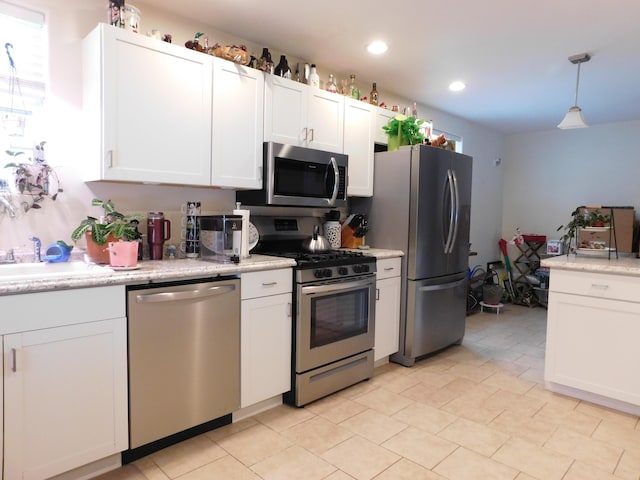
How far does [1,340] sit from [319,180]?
7.01 feet

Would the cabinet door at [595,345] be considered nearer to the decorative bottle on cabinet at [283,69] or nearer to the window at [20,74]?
the decorative bottle on cabinet at [283,69]

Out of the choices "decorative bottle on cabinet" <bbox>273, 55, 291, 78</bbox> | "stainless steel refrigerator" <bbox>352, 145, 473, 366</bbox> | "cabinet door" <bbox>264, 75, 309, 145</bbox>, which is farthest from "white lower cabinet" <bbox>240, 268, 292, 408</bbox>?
"decorative bottle on cabinet" <bbox>273, 55, 291, 78</bbox>

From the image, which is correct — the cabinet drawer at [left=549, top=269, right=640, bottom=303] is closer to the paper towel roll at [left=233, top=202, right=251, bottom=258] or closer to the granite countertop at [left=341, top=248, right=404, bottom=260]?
the granite countertop at [left=341, top=248, right=404, bottom=260]

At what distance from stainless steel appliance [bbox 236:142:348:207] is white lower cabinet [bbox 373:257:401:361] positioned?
2.13 feet

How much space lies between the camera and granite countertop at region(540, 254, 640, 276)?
2522 mm

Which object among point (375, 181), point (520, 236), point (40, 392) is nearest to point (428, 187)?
point (375, 181)

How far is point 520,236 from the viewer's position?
6.01 m

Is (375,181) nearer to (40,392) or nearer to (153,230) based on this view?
(153,230)

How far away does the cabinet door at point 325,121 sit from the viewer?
3078 mm

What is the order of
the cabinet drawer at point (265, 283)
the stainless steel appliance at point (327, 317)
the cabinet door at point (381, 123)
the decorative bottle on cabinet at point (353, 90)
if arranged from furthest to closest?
the cabinet door at point (381, 123), the decorative bottle on cabinet at point (353, 90), the stainless steel appliance at point (327, 317), the cabinet drawer at point (265, 283)

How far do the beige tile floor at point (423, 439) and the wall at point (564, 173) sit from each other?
3536mm

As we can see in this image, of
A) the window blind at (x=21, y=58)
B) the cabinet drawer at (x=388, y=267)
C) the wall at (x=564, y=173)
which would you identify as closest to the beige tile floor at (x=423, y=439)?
the cabinet drawer at (x=388, y=267)

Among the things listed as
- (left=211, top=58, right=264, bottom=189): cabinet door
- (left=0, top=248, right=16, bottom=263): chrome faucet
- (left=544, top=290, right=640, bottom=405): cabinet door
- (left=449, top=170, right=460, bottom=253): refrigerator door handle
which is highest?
(left=211, top=58, right=264, bottom=189): cabinet door

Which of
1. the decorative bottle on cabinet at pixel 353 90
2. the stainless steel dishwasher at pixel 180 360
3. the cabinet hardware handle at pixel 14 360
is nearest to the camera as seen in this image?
the cabinet hardware handle at pixel 14 360
